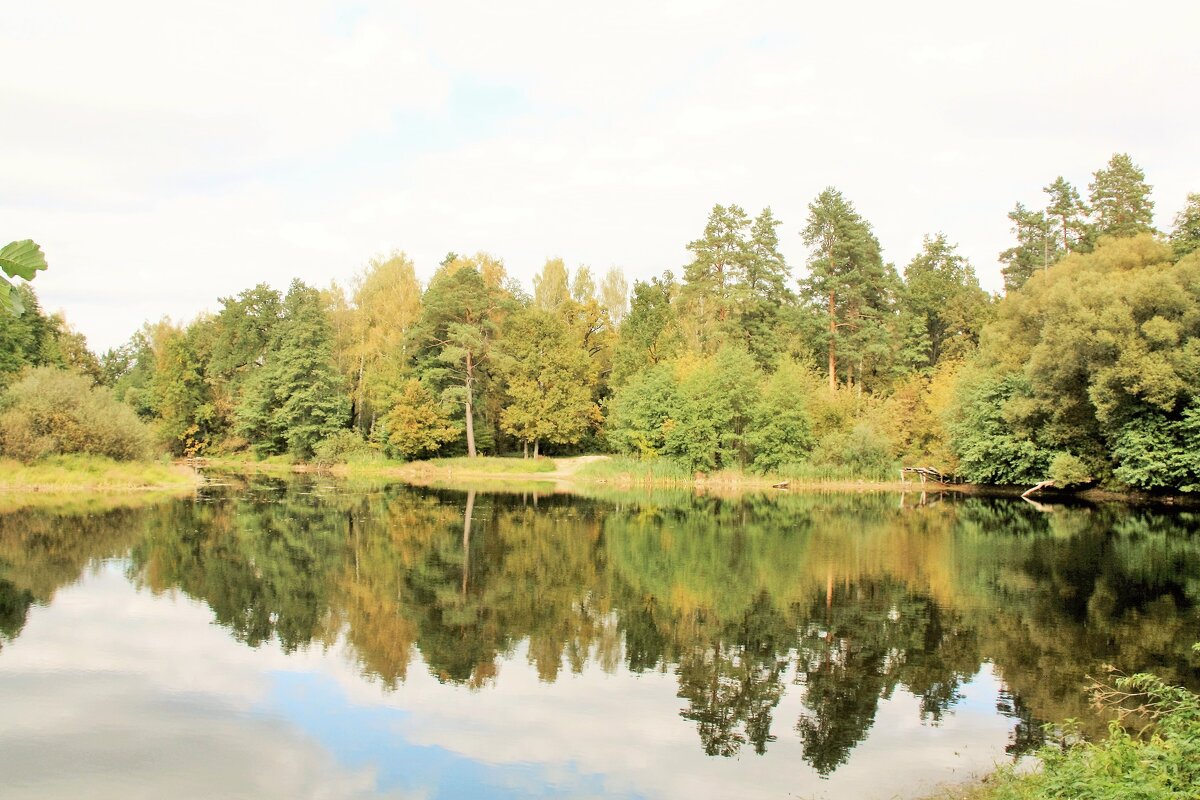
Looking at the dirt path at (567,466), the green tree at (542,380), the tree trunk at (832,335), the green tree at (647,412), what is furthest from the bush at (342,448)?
the tree trunk at (832,335)

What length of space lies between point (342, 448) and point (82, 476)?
21563mm

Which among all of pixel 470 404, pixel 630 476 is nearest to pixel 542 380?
pixel 470 404

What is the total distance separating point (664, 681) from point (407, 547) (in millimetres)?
12935

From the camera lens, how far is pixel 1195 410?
32938 millimetres

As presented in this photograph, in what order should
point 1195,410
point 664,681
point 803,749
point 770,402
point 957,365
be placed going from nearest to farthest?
point 803,749 < point 664,681 < point 1195,410 < point 770,402 < point 957,365

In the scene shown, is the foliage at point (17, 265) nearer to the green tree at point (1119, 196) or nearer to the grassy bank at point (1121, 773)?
the grassy bank at point (1121, 773)

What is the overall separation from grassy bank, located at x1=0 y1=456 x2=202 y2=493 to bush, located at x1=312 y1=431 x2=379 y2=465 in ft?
52.1

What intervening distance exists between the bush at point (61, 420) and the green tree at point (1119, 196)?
57.4m

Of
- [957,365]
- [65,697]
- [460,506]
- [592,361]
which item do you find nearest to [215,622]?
[65,697]

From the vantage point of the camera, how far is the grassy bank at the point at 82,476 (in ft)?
118

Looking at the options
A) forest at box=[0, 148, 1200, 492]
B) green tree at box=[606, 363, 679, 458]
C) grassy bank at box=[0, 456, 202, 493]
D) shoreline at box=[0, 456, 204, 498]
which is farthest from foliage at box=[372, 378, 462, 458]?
grassy bank at box=[0, 456, 202, 493]

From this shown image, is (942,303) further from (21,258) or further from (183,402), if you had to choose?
(21,258)

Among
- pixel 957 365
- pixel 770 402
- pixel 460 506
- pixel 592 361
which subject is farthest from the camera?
pixel 592 361

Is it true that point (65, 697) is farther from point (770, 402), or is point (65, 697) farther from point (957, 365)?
point (957, 365)
